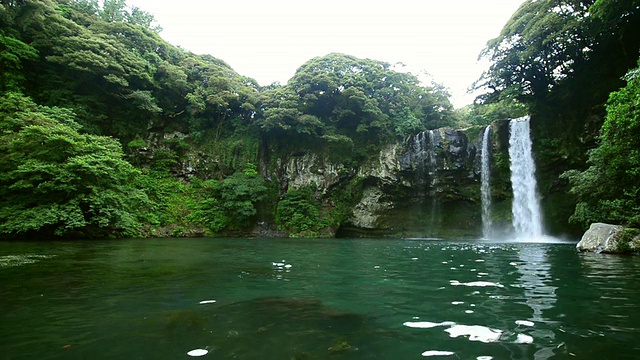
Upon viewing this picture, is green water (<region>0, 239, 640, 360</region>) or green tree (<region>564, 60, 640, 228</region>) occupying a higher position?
green tree (<region>564, 60, 640, 228</region>)

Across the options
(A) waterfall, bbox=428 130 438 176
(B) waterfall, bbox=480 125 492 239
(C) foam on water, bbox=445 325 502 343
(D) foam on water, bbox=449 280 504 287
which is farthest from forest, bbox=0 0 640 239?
(C) foam on water, bbox=445 325 502 343

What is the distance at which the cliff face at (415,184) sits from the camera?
865 inches

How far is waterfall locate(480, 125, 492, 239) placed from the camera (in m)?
21.0

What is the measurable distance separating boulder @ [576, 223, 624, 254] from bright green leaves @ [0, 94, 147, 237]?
18.4 m

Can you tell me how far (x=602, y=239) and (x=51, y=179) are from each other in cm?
2024

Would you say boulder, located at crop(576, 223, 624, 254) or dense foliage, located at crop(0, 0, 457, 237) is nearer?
boulder, located at crop(576, 223, 624, 254)

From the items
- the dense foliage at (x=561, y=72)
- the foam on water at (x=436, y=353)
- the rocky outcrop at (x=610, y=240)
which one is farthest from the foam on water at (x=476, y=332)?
the dense foliage at (x=561, y=72)

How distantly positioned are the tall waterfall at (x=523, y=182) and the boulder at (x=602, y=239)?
10.3 metres

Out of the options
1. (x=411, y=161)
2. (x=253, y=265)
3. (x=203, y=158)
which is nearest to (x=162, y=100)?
(x=203, y=158)

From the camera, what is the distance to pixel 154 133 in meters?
24.9

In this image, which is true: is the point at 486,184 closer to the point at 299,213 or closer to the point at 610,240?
the point at 610,240

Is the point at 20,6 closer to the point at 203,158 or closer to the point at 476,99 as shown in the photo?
the point at 203,158

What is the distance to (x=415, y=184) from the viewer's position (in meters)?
23.0

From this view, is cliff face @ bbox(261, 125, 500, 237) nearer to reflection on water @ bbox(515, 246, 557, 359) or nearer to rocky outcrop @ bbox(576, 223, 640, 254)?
rocky outcrop @ bbox(576, 223, 640, 254)
